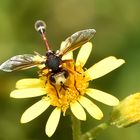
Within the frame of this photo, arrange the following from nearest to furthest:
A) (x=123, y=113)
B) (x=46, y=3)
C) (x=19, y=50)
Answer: (x=123, y=113) → (x=19, y=50) → (x=46, y=3)

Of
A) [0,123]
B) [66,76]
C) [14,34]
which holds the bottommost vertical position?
[66,76]

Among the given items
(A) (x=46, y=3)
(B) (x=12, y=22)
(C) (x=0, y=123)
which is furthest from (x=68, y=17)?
(C) (x=0, y=123)

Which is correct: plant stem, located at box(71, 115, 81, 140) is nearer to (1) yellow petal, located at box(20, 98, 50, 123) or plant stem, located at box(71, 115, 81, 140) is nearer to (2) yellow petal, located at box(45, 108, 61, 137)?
(2) yellow petal, located at box(45, 108, 61, 137)

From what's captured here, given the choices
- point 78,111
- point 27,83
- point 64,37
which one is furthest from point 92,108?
point 64,37

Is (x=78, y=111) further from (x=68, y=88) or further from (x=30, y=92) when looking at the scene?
(x=30, y=92)

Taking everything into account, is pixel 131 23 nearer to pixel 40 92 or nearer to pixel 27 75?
pixel 27 75

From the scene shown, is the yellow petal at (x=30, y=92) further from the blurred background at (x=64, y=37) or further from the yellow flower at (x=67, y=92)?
the blurred background at (x=64, y=37)

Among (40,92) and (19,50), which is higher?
(19,50)
